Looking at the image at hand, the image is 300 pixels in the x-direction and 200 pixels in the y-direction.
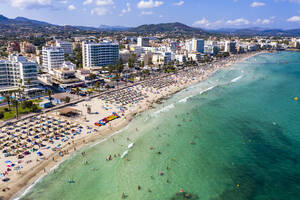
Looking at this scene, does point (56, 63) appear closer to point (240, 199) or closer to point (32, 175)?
point (32, 175)

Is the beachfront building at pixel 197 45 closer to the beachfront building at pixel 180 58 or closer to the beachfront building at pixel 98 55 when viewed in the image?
the beachfront building at pixel 180 58

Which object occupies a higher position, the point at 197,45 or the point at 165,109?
the point at 197,45

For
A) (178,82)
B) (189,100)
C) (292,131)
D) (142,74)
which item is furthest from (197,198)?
(142,74)

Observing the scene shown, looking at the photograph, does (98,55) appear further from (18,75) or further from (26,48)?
(26,48)

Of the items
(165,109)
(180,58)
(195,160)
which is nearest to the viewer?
(195,160)

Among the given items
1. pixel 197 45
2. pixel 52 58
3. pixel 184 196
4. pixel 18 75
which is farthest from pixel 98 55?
pixel 197 45

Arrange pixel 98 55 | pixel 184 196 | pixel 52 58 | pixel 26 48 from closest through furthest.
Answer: pixel 184 196 → pixel 52 58 → pixel 98 55 → pixel 26 48

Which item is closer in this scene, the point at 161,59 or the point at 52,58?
the point at 52,58
